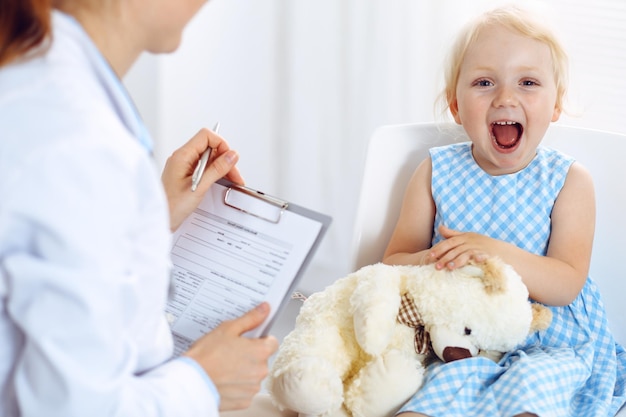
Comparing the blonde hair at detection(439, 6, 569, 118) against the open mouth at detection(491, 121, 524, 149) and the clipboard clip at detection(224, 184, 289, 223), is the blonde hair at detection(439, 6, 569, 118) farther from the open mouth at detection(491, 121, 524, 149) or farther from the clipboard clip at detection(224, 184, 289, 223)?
the clipboard clip at detection(224, 184, 289, 223)

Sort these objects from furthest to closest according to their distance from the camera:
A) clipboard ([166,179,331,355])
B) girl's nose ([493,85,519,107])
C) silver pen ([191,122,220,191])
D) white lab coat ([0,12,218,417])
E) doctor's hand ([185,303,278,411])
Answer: girl's nose ([493,85,519,107]) → silver pen ([191,122,220,191]) → clipboard ([166,179,331,355]) → doctor's hand ([185,303,278,411]) → white lab coat ([0,12,218,417])

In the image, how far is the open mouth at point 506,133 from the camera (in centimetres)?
139

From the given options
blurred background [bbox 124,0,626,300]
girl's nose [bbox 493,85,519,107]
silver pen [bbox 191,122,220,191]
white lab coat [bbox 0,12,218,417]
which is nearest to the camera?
white lab coat [bbox 0,12,218,417]

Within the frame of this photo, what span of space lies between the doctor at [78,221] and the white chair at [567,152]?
2.29ft

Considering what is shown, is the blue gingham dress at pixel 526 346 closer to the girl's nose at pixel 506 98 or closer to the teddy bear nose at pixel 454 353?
the teddy bear nose at pixel 454 353

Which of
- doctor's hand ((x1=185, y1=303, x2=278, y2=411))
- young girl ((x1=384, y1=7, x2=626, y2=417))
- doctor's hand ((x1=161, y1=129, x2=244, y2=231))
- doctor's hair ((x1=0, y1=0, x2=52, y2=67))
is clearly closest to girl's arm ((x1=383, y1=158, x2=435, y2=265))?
young girl ((x1=384, y1=7, x2=626, y2=417))

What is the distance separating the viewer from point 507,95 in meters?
1.36

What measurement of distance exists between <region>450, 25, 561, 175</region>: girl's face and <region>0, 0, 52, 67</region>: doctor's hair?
0.85 m

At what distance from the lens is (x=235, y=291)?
100cm

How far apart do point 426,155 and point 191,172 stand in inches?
20.6

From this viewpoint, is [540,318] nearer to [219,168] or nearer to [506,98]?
[506,98]

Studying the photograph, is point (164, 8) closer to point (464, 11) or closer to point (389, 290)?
point (389, 290)

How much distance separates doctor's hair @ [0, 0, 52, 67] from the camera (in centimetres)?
69

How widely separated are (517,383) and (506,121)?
18.3 inches
